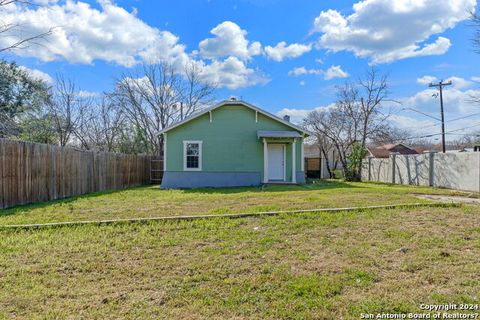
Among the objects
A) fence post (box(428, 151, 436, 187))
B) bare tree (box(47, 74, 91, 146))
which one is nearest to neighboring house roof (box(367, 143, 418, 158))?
fence post (box(428, 151, 436, 187))

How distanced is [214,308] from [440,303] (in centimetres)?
206

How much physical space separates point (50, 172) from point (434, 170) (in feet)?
54.8

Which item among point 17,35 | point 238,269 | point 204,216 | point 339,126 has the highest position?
point 339,126

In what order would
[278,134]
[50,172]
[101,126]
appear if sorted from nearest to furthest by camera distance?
[50,172] < [278,134] < [101,126]

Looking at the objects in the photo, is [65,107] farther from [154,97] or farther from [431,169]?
[431,169]

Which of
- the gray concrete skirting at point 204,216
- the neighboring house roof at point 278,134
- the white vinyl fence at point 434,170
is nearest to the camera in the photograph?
the gray concrete skirting at point 204,216

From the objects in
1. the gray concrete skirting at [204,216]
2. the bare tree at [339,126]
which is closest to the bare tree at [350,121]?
the bare tree at [339,126]

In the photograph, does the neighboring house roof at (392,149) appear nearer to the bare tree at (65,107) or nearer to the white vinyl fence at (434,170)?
the white vinyl fence at (434,170)

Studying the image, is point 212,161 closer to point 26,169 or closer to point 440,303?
point 26,169

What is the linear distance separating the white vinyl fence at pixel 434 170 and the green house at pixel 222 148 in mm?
6553

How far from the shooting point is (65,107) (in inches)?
977

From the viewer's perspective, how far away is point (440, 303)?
3.06m

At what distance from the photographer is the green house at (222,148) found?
54.0 feet

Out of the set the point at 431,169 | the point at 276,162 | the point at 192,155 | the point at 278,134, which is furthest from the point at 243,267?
the point at 431,169
